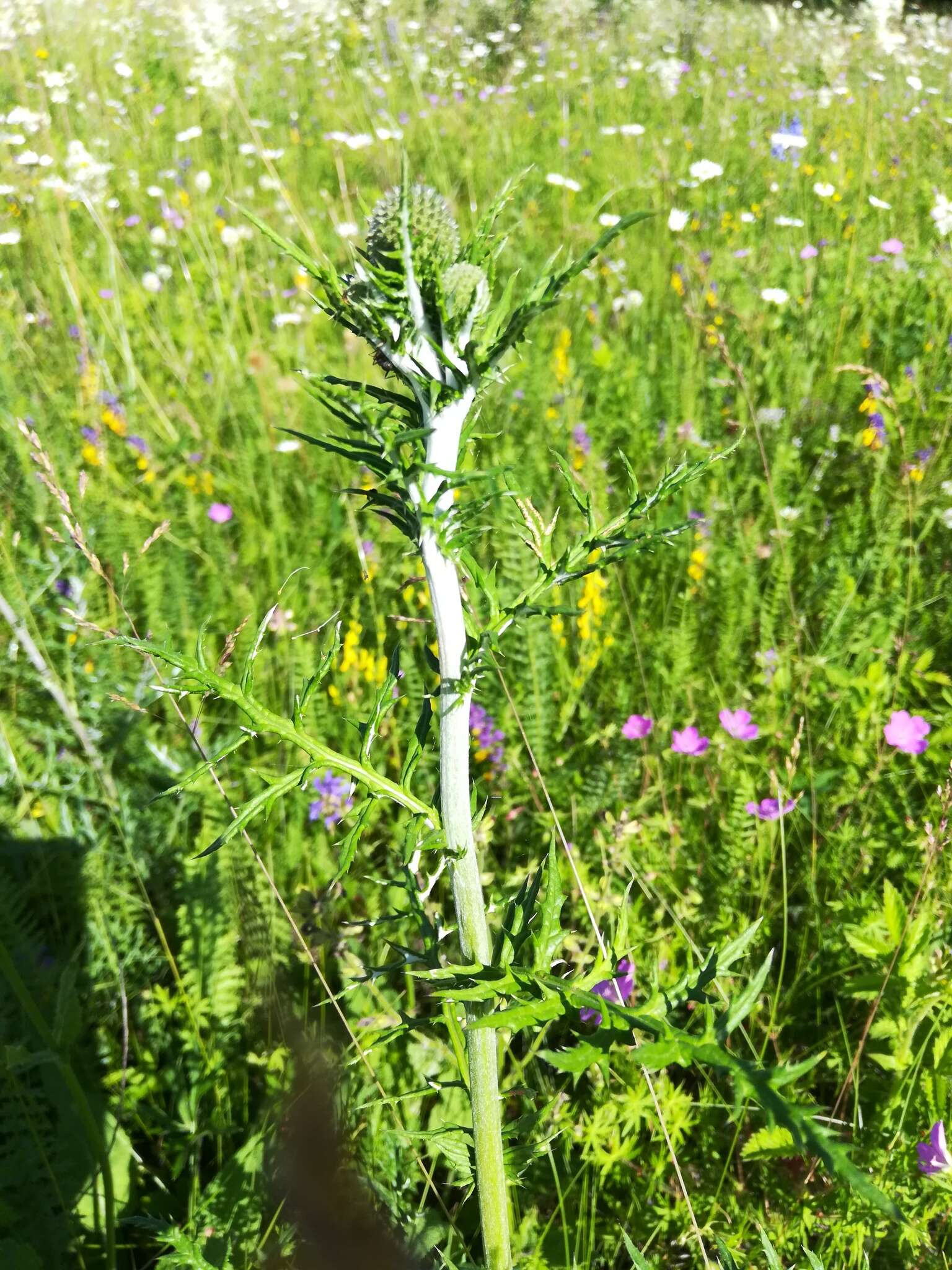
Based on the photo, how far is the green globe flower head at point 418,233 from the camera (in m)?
0.65

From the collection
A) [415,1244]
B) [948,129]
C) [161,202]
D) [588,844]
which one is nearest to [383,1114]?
[415,1244]

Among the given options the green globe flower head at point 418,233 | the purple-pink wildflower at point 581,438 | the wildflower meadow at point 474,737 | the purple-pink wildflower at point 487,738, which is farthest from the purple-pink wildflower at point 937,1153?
the purple-pink wildflower at point 581,438

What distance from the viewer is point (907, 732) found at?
67.9 inches

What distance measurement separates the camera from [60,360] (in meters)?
3.34

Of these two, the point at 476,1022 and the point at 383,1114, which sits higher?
the point at 476,1022

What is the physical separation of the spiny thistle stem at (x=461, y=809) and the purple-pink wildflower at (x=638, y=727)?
1.05 metres

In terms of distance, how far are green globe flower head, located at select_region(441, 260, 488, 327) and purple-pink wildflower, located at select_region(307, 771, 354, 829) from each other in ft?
4.00

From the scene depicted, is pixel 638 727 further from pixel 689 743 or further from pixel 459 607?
pixel 459 607

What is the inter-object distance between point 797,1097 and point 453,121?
486 centimetres

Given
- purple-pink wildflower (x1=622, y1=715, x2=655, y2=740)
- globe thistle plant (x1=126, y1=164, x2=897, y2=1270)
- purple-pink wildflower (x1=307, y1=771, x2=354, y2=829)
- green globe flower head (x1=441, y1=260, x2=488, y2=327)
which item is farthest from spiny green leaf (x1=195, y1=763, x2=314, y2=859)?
purple-pink wildflower (x1=622, y1=715, x2=655, y2=740)

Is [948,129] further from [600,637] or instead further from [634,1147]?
[634,1147]

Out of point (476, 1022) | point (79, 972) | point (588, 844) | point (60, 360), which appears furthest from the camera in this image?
point (60, 360)

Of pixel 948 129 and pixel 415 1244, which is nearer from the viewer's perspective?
pixel 415 1244

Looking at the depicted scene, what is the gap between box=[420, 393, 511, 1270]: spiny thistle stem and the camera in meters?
0.74
